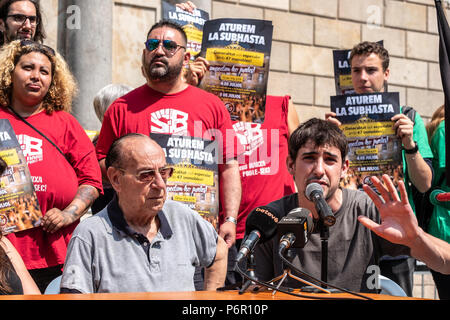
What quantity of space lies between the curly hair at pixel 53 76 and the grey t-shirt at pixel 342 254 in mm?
1543

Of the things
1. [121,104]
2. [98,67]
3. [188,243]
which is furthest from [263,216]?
[98,67]

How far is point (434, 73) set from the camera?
35.0ft

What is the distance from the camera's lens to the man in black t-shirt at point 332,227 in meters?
3.46

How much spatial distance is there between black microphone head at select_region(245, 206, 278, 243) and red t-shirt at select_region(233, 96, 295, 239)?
5.95ft

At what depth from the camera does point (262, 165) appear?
15.9ft

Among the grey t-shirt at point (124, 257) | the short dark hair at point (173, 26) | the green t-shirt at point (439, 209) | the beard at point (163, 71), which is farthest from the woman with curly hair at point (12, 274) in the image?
the green t-shirt at point (439, 209)

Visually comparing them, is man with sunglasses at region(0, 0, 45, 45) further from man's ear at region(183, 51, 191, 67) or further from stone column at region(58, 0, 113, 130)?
stone column at region(58, 0, 113, 130)

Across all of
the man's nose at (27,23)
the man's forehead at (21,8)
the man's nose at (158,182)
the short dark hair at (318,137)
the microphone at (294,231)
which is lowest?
the microphone at (294,231)

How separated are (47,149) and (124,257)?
112cm

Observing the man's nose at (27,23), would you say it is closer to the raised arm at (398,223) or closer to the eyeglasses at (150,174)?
the eyeglasses at (150,174)

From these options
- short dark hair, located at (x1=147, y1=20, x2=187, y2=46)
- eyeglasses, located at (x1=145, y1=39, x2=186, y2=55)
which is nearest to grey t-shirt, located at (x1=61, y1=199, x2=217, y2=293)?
eyeglasses, located at (x1=145, y1=39, x2=186, y2=55)

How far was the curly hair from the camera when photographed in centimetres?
424
